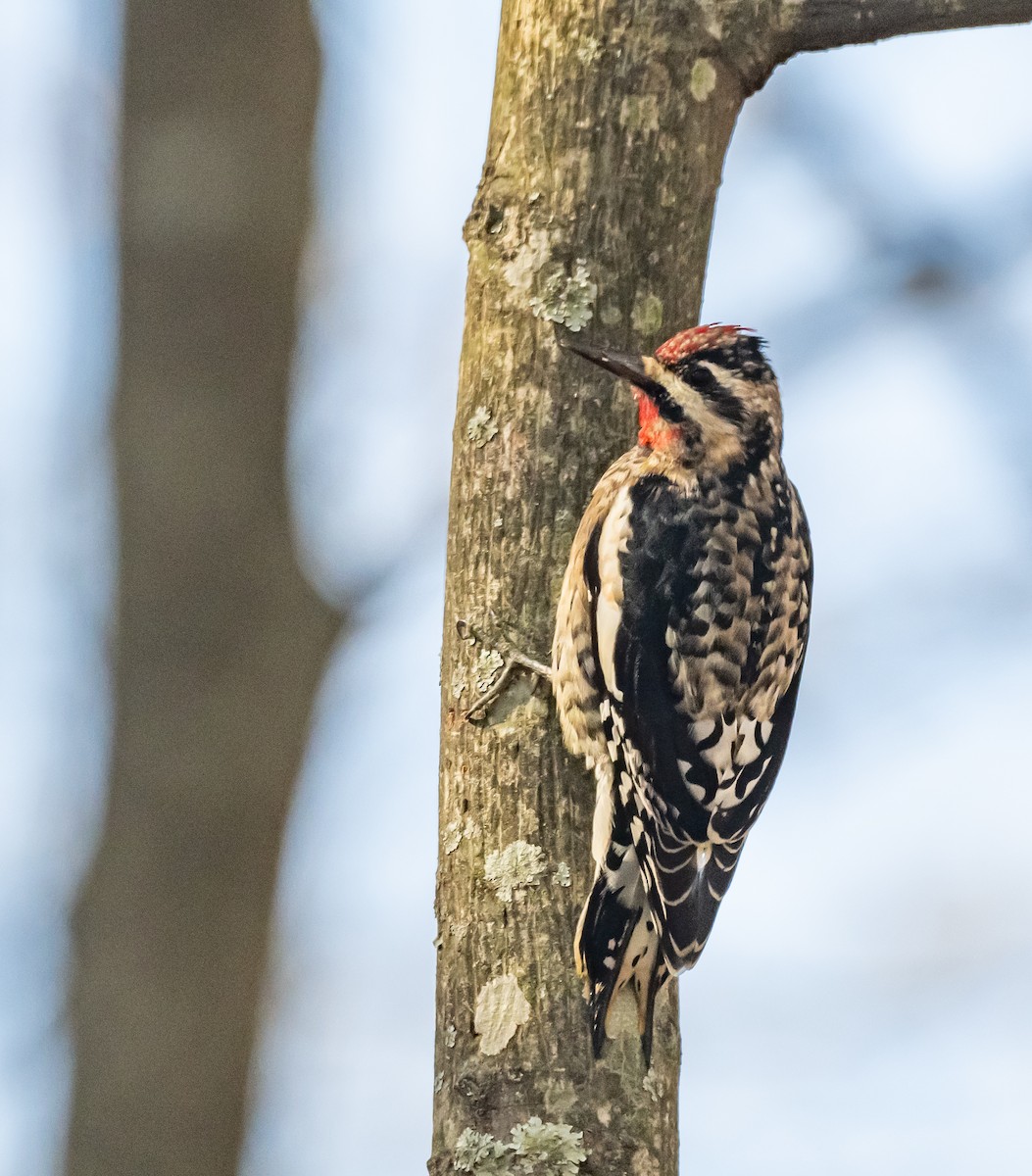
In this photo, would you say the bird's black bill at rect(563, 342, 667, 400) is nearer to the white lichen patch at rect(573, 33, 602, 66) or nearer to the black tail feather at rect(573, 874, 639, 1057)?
the white lichen patch at rect(573, 33, 602, 66)

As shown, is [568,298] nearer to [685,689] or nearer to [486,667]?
[486,667]

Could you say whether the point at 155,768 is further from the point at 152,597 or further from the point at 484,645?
the point at 484,645

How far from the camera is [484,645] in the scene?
2.63 metres

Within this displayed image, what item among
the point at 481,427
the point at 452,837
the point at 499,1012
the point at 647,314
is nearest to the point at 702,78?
the point at 647,314

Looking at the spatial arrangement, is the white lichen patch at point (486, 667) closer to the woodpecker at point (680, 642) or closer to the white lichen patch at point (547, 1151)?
the woodpecker at point (680, 642)

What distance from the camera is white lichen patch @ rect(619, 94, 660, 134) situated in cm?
275

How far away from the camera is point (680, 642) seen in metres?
2.94

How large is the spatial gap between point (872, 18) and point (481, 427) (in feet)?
3.33

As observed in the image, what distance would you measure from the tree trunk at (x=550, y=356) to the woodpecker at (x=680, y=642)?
0.22ft

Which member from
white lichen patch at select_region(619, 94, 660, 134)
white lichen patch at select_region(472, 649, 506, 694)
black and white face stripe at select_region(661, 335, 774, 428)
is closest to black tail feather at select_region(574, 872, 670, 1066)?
white lichen patch at select_region(472, 649, 506, 694)

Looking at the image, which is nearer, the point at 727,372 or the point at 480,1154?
the point at 480,1154

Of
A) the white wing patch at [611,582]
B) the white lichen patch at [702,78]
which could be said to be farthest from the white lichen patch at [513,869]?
the white lichen patch at [702,78]

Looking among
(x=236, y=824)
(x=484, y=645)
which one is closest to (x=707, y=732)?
(x=484, y=645)

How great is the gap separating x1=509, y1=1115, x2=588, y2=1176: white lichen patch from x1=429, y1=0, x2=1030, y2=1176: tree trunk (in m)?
0.16
